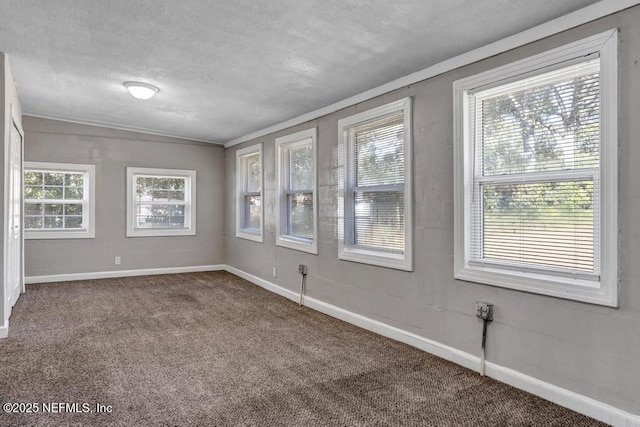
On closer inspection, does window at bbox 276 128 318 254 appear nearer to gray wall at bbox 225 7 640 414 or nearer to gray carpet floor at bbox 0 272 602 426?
gray wall at bbox 225 7 640 414

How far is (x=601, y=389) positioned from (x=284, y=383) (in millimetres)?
1868

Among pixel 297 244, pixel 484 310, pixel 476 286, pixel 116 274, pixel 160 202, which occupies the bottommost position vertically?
pixel 116 274

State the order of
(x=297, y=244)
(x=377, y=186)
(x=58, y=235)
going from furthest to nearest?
1. (x=58, y=235)
2. (x=297, y=244)
3. (x=377, y=186)

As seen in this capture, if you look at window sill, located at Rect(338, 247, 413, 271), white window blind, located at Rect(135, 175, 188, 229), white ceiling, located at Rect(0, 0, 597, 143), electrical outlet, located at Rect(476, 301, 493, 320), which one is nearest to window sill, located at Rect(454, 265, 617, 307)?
electrical outlet, located at Rect(476, 301, 493, 320)

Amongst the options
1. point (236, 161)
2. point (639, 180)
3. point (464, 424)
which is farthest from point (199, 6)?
point (236, 161)

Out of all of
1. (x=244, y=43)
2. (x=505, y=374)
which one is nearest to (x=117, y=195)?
(x=244, y=43)

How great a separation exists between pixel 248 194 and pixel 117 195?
2076mm

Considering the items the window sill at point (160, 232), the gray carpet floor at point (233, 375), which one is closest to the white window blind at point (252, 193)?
the window sill at point (160, 232)

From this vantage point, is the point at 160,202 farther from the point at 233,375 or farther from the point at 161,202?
the point at 233,375

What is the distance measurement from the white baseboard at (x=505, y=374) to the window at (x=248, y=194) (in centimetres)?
235

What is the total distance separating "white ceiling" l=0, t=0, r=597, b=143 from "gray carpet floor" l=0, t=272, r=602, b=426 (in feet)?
7.63

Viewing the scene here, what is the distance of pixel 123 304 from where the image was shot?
4926 mm

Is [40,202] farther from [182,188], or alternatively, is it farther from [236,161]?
[236,161]

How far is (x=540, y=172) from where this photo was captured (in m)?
2.64
